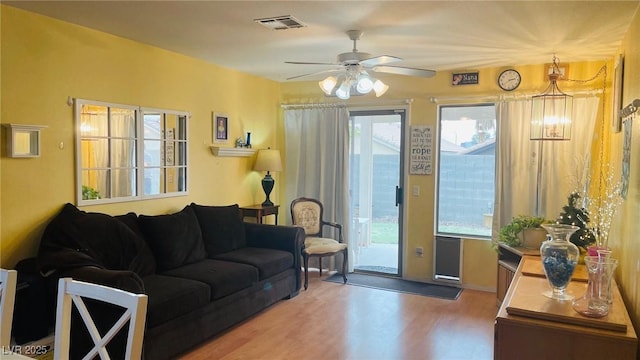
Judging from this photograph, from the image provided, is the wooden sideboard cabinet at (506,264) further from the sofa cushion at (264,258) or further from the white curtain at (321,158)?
the sofa cushion at (264,258)

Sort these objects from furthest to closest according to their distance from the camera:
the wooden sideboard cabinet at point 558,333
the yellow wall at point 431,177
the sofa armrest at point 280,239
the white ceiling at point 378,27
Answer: the yellow wall at point 431,177 < the sofa armrest at point 280,239 < the white ceiling at point 378,27 < the wooden sideboard cabinet at point 558,333

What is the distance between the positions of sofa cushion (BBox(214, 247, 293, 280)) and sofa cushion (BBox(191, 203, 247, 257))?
0.28ft

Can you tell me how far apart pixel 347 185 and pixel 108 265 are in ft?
9.75

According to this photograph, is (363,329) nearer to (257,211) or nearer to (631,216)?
(257,211)

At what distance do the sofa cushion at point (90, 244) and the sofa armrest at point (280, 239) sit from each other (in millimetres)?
1307

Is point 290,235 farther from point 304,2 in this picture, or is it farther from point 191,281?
point 304,2

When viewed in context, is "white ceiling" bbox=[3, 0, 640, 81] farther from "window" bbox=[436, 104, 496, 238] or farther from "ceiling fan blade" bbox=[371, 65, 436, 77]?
"window" bbox=[436, 104, 496, 238]

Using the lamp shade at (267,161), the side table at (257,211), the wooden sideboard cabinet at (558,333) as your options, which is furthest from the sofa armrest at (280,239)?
the wooden sideboard cabinet at (558,333)

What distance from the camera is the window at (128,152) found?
371 centimetres

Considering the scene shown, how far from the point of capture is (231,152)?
5.22m

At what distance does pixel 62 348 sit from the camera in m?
1.86

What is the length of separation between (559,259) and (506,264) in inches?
76.9

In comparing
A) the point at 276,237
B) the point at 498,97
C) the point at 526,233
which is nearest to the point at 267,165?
the point at 276,237

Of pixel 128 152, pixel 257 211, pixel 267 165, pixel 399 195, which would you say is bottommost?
pixel 257 211
